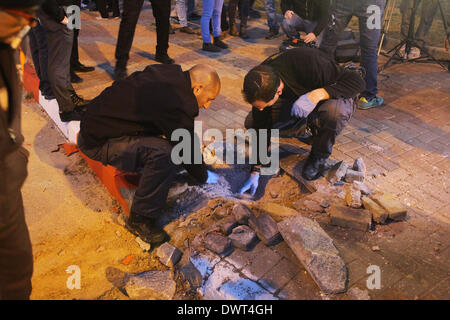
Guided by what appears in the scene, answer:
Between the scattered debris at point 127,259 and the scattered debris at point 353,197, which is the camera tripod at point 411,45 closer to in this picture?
the scattered debris at point 353,197

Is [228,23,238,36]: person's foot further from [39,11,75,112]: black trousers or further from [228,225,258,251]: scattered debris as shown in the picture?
[228,225,258,251]: scattered debris

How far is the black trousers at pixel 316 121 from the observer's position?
348 centimetres

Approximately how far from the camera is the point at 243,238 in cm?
276

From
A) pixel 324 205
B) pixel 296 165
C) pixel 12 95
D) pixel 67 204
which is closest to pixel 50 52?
pixel 67 204

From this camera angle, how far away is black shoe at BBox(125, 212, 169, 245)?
292 cm

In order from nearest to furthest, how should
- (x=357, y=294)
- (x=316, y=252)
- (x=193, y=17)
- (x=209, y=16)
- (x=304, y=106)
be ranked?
1. (x=357, y=294)
2. (x=316, y=252)
3. (x=304, y=106)
4. (x=209, y=16)
5. (x=193, y=17)

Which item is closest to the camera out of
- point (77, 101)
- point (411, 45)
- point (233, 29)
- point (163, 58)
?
point (77, 101)

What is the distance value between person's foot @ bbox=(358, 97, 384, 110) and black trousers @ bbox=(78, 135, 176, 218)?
322 cm

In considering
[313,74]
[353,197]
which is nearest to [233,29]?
[313,74]

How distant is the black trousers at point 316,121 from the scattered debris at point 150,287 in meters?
1.86

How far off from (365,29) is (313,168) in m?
2.44

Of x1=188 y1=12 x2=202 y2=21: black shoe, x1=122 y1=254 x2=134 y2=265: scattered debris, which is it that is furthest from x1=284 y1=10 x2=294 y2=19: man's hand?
x1=122 y1=254 x2=134 y2=265: scattered debris

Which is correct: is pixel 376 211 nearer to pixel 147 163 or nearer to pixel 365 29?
pixel 147 163

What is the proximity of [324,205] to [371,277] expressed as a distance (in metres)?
0.80
